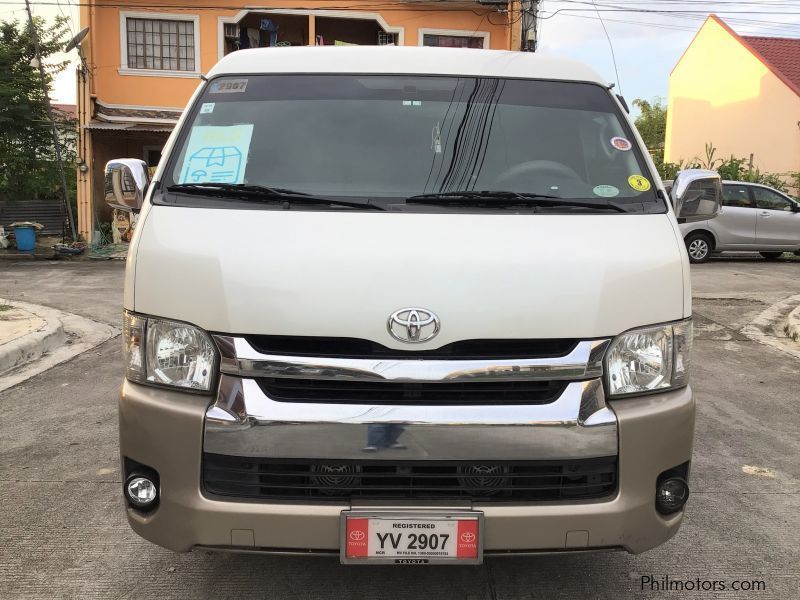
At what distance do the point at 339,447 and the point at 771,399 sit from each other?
15.4 feet

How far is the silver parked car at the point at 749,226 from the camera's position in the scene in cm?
1426

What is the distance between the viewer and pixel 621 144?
3031mm

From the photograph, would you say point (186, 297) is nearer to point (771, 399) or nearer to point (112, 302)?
point (771, 399)

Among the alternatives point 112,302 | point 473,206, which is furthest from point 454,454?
point 112,302

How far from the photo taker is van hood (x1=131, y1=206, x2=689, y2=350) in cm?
217

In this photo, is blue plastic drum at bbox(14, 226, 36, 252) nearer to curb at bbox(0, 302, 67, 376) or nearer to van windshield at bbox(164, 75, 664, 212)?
curb at bbox(0, 302, 67, 376)

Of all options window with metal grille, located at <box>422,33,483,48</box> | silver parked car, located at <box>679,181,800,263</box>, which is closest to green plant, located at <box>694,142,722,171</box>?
silver parked car, located at <box>679,181,800,263</box>

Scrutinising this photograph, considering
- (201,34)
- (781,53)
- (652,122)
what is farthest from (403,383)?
(652,122)

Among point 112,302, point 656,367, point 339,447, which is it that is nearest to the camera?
point 339,447

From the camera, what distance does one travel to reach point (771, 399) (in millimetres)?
5562

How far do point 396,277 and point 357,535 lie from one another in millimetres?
807

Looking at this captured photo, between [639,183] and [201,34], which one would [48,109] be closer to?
[201,34]

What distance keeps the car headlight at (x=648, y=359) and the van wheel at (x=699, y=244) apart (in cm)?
1292

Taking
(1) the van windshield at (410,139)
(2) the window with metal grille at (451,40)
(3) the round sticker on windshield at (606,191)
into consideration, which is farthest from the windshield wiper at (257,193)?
(2) the window with metal grille at (451,40)
